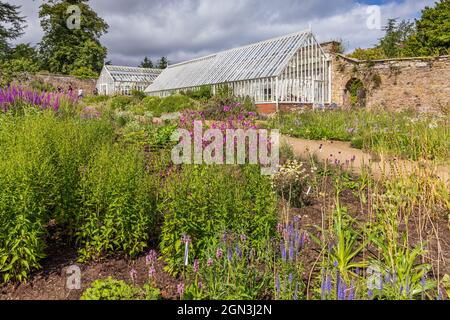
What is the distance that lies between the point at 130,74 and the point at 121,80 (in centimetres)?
168

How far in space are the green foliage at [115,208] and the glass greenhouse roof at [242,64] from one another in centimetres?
1450

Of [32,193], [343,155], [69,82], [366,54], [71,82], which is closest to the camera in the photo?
[32,193]

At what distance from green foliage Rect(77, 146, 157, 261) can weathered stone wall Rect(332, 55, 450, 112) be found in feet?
49.7

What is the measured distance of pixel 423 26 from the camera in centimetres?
1884

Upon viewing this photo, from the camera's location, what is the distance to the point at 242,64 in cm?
1973

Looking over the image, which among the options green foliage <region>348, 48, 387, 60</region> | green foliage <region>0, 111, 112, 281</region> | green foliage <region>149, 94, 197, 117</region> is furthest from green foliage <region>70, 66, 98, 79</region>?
green foliage <region>0, 111, 112, 281</region>

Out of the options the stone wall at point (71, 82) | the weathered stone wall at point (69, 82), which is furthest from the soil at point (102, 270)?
the stone wall at point (71, 82)

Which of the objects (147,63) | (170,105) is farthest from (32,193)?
(147,63)

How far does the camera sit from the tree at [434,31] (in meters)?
17.9

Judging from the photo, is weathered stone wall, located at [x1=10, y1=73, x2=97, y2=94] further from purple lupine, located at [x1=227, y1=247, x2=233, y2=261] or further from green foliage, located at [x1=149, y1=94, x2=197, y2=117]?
purple lupine, located at [x1=227, y1=247, x2=233, y2=261]

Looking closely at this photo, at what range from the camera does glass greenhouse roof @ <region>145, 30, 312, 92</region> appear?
1764cm

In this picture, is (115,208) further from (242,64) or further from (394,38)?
(394,38)

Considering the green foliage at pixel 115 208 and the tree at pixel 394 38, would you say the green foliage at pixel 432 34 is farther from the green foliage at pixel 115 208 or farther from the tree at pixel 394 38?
the green foliage at pixel 115 208
